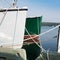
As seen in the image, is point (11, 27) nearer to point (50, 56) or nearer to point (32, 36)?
point (32, 36)

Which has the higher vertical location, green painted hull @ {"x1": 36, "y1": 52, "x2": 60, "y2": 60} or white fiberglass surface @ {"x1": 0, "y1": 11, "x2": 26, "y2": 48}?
white fiberglass surface @ {"x1": 0, "y1": 11, "x2": 26, "y2": 48}

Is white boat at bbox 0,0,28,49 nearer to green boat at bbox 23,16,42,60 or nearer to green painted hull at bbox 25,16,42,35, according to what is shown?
green boat at bbox 23,16,42,60

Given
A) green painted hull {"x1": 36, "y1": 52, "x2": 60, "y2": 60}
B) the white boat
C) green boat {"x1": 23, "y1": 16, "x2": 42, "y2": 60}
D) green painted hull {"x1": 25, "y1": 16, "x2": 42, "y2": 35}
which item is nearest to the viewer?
green painted hull {"x1": 36, "y1": 52, "x2": 60, "y2": 60}

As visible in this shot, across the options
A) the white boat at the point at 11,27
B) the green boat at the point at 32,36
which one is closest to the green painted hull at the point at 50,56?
the white boat at the point at 11,27

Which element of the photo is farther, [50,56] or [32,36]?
[32,36]

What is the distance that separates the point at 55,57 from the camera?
7.88m

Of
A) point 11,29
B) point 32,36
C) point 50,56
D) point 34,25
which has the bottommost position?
point 50,56

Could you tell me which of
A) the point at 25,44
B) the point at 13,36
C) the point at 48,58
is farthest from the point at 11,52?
the point at 25,44

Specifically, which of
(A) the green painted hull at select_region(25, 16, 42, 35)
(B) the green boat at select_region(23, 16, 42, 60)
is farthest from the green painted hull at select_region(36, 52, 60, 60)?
(A) the green painted hull at select_region(25, 16, 42, 35)

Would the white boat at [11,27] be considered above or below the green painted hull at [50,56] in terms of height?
above

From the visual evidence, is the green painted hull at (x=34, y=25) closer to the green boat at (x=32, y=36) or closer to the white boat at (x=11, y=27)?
the green boat at (x=32, y=36)

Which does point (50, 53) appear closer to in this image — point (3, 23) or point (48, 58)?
point (48, 58)

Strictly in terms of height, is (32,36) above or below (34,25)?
below

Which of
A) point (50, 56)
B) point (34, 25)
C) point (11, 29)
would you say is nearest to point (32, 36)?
point (34, 25)
